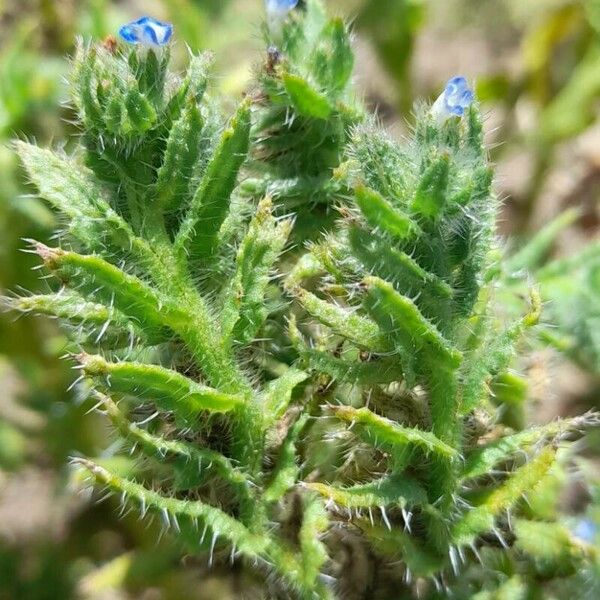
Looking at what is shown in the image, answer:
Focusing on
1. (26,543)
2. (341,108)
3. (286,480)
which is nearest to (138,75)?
(341,108)

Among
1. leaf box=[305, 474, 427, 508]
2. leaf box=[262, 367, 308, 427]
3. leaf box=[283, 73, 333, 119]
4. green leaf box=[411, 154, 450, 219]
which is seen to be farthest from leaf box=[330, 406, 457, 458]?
leaf box=[283, 73, 333, 119]

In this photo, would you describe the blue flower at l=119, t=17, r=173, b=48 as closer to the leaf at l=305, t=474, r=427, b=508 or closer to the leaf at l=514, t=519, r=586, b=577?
the leaf at l=305, t=474, r=427, b=508

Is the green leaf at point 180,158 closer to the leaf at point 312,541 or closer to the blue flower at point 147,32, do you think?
the blue flower at point 147,32

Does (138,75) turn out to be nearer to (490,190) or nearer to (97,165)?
(97,165)

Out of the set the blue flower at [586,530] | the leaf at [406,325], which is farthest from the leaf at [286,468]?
the blue flower at [586,530]

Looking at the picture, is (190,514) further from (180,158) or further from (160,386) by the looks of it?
(180,158)

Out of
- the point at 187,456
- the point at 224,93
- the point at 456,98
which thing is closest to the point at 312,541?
the point at 187,456

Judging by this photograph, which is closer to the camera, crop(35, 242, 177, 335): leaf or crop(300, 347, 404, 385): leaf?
crop(35, 242, 177, 335): leaf
